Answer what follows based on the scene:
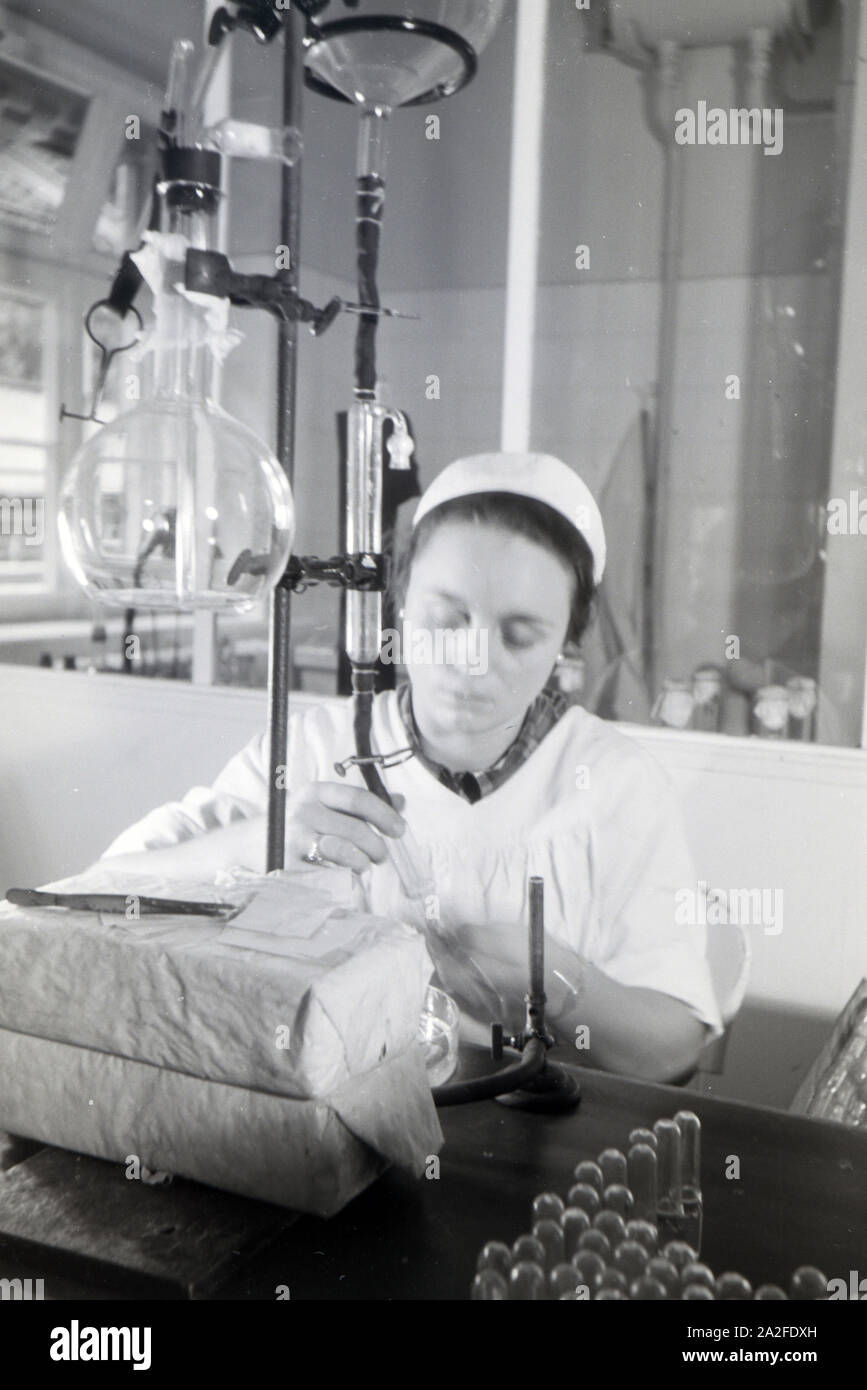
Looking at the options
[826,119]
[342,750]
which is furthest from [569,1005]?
[826,119]

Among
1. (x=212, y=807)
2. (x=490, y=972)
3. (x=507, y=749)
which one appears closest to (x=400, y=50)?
(x=507, y=749)

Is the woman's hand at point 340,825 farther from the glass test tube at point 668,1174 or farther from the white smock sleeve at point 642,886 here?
the glass test tube at point 668,1174

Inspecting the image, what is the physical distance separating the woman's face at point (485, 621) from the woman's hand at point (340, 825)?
0.12 meters

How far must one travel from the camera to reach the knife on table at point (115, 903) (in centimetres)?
85

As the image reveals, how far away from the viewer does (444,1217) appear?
0.73 m

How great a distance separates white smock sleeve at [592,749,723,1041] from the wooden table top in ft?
1.15

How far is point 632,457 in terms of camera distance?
1209 mm

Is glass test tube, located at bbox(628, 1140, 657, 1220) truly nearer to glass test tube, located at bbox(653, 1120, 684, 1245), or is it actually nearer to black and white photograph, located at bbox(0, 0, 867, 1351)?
glass test tube, located at bbox(653, 1120, 684, 1245)

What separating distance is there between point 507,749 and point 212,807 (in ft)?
1.22

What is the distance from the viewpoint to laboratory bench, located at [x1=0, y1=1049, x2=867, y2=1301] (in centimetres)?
67

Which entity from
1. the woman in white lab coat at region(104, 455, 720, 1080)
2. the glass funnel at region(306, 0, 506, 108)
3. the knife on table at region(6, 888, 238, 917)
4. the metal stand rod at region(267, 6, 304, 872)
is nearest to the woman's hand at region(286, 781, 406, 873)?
the woman in white lab coat at region(104, 455, 720, 1080)

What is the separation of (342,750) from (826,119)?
79cm

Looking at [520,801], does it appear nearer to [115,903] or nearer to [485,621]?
[485,621]
